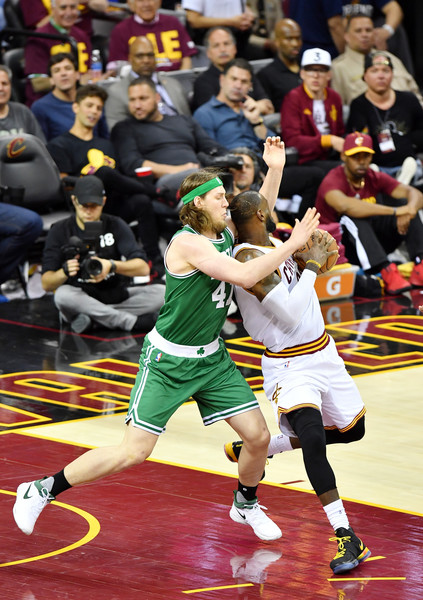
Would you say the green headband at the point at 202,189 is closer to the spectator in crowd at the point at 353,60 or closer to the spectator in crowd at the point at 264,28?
the spectator in crowd at the point at 353,60

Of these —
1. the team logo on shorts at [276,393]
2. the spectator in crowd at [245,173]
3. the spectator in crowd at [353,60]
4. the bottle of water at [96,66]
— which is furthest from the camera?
the spectator in crowd at [353,60]

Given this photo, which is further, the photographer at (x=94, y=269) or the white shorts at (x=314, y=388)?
the photographer at (x=94, y=269)

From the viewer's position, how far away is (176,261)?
5539 millimetres

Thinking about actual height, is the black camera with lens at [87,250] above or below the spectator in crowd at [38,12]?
below

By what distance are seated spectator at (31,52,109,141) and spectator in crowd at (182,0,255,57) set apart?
8.79 feet

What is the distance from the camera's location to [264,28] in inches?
626

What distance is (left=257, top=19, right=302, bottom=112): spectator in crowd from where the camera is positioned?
46.7ft

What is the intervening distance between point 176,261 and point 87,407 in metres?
2.89

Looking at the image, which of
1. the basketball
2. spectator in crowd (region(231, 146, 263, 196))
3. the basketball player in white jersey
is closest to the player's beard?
the basketball player in white jersey

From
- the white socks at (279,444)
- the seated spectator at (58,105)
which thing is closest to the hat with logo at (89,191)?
the seated spectator at (58,105)

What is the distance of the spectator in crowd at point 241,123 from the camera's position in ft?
42.2

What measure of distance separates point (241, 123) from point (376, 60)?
1671 mm

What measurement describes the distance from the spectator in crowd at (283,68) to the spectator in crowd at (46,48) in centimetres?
222

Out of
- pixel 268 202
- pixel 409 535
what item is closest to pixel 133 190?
pixel 268 202
